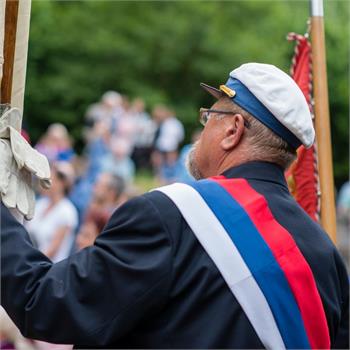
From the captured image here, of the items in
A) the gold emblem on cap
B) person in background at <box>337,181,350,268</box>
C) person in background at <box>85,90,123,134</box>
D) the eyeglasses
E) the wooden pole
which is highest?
the wooden pole

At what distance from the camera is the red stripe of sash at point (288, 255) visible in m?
2.82

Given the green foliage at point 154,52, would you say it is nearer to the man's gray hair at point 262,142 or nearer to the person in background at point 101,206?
the person in background at point 101,206

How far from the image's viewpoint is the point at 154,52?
2720 cm

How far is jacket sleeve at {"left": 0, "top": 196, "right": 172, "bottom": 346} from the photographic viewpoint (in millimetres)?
2602

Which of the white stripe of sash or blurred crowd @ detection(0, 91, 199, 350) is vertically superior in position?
the white stripe of sash

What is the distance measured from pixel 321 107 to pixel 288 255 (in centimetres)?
164

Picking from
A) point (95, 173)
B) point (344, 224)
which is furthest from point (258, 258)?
point (344, 224)

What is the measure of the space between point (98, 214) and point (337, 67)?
18468 millimetres

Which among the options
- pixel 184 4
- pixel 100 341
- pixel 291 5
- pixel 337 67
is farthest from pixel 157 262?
pixel 291 5

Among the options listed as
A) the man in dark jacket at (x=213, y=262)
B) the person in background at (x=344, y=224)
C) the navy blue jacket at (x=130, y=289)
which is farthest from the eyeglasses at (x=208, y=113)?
the person in background at (x=344, y=224)

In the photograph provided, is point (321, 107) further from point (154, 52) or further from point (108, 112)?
point (154, 52)

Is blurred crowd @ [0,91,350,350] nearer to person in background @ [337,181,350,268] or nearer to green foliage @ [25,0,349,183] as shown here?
person in background @ [337,181,350,268]

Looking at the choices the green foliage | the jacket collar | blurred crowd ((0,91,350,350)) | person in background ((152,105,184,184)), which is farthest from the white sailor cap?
the green foliage

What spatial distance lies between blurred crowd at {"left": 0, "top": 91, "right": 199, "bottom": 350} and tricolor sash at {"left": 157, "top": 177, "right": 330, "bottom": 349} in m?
2.70
